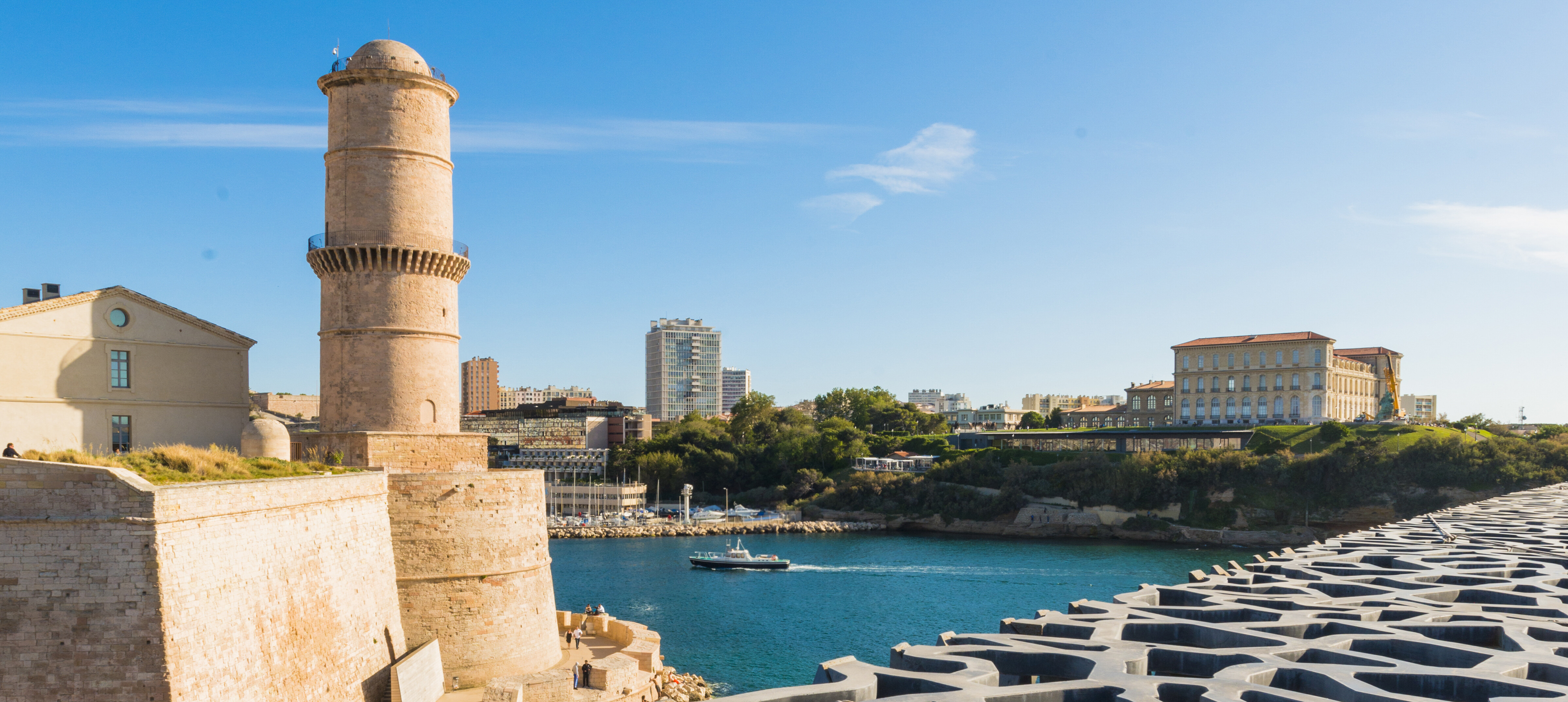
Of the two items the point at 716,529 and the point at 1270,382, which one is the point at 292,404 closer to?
the point at 716,529

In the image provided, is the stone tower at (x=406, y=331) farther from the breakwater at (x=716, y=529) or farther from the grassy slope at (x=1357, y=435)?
the grassy slope at (x=1357, y=435)

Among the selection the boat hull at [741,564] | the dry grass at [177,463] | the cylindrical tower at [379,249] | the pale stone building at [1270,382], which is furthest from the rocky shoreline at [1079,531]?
the dry grass at [177,463]

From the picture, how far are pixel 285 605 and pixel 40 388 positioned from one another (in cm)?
978

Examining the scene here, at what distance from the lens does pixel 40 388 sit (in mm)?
20391

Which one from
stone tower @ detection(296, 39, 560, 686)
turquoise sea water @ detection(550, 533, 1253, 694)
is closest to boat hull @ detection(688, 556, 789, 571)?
turquoise sea water @ detection(550, 533, 1253, 694)

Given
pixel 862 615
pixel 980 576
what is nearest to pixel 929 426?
pixel 980 576

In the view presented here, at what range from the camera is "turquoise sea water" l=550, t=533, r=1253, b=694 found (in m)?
32.8

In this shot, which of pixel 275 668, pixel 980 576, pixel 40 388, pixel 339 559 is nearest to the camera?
pixel 275 668

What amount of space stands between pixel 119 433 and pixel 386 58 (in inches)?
387

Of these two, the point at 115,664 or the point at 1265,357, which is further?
the point at 1265,357

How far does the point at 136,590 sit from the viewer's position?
12367mm

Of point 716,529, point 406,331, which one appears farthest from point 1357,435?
point 406,331

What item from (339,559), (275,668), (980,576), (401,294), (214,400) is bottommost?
(980,576)

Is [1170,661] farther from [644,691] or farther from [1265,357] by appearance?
[1265,357]
